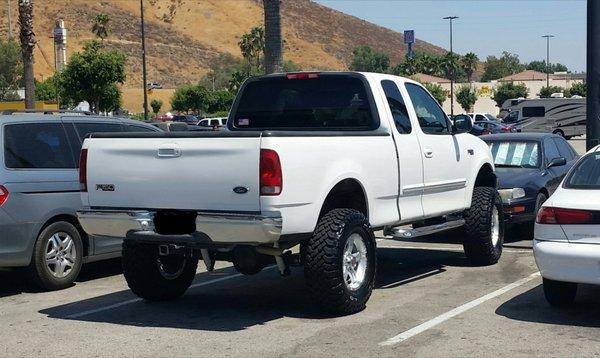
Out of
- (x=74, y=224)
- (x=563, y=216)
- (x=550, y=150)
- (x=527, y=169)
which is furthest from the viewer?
(x=550, y=150)

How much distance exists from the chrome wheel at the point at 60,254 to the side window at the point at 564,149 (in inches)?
328

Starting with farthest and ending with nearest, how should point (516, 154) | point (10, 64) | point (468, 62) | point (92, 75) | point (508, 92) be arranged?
point (468, 62)
point (508, 92)
point (10, 64)
point (92, 75)
point (516, 154)

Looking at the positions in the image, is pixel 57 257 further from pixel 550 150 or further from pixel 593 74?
pixel 593 74

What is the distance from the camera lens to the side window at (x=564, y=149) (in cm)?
1438

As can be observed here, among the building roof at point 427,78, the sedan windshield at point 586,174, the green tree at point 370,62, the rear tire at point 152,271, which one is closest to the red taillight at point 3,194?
the rear tire at point 152,271

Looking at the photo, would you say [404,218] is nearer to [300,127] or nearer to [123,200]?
[300,127]

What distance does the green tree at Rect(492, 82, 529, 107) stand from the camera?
92000mm

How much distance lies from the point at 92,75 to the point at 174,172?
46702mm

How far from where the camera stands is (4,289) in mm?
9922

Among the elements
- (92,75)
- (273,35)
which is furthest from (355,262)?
(92,75)

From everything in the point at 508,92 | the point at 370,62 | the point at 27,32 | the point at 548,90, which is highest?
the point at 370,62

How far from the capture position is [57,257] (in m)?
9.59

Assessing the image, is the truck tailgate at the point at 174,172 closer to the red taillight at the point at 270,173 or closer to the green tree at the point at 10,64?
the red taillight at the point at 270,173

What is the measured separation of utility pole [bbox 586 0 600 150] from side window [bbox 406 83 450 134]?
16.9 ft
